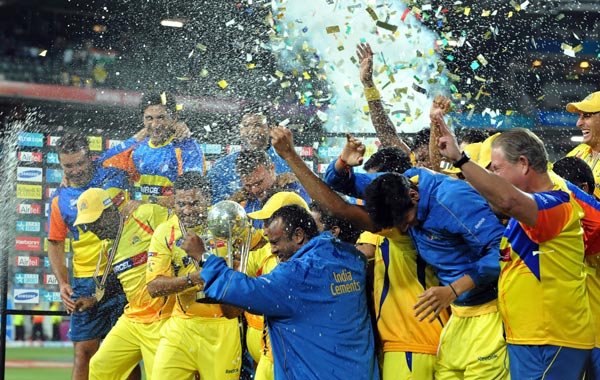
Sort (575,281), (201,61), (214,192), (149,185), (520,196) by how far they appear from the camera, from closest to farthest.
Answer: (520,196), (575,281), (214,192), (149,185), (201,61)

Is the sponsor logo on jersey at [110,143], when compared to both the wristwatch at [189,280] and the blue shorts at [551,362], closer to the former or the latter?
the wristwatch at [189,280]

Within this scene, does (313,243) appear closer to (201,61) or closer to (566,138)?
(201,61)

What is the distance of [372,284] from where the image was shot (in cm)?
520

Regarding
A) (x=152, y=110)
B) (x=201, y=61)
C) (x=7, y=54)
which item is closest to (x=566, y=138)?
(x=201, y=61)

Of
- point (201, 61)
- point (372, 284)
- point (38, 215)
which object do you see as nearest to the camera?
point (372, 284)

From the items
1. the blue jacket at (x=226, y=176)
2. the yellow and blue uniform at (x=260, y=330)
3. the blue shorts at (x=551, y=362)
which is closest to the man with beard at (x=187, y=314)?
the yellow and blue uniform at (x=260, y=330)

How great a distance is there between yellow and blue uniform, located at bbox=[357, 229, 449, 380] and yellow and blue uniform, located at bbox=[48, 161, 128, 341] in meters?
4.04

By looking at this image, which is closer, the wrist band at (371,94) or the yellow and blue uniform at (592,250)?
the yellow and blue uniform at (592,250)

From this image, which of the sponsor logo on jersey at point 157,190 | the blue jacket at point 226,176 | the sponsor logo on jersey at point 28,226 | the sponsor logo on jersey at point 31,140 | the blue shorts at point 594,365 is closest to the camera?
the blue shorts at point 594,365

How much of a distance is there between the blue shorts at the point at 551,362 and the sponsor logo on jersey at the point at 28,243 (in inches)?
249

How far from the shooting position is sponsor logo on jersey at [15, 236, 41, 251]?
384 inches

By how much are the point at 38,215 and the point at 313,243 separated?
18.7ft

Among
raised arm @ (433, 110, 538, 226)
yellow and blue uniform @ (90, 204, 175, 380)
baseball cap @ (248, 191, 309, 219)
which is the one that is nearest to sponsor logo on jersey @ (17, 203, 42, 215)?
yellow and blue uniform @ (90, 204, 175, 380)

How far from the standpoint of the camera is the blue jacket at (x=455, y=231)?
15.5 feet
